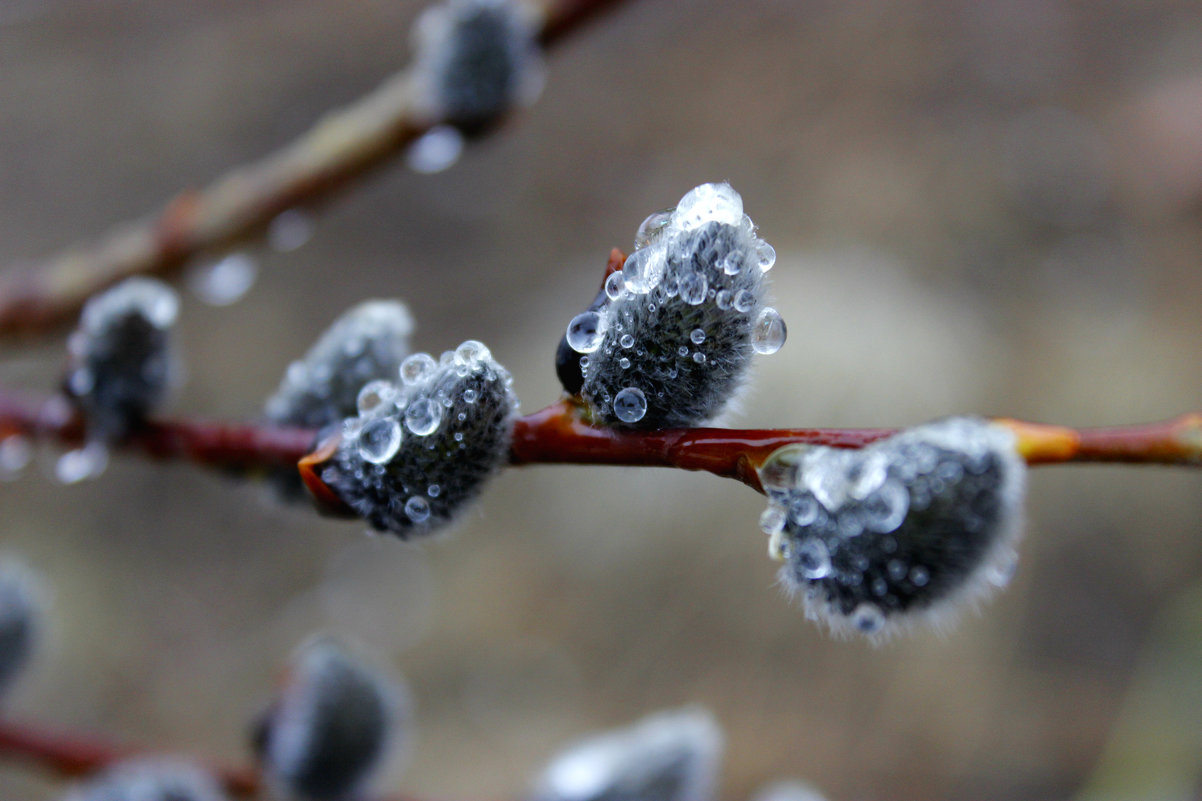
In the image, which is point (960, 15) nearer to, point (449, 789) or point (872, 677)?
point (872, 677)

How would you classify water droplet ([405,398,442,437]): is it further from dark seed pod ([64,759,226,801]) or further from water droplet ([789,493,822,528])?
dark seed pod ([64,759,226,801])

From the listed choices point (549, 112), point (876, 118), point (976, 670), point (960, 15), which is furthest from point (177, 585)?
point (960, 15)

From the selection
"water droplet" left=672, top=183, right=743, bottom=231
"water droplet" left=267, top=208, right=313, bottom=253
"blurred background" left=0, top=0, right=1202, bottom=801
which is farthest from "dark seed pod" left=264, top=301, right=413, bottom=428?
"blurred background" left=0, top=0, right=1202, bottom=801

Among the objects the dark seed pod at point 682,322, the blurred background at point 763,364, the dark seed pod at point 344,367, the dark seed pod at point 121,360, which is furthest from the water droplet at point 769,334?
the blurred background at point 763,364

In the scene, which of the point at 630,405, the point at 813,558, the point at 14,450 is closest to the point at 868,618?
the point at 813,558

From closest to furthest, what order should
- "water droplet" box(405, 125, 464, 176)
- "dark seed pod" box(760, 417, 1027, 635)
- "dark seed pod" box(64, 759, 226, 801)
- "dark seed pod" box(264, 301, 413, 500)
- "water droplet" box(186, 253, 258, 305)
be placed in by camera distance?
"dark seed pod" box(760, 417, 1027, 635) < "dark seed pod" box(264, 301, 413, 500) < "dark seed pod" box(64, 759, 226, 801) < "water droplet" box(405, 125, 464, 176) < "water droplet" box(186, 253, 258, 305)

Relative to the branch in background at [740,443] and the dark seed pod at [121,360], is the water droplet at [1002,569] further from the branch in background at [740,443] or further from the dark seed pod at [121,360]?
the dark seed pod at [121,360]
